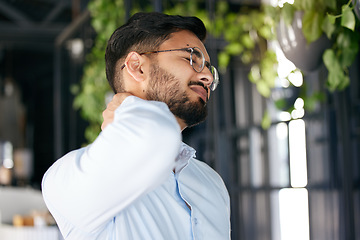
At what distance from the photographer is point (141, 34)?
3.64 ft

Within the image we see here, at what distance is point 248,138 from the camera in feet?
17.7

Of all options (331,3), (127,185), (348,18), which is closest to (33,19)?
(331,3)

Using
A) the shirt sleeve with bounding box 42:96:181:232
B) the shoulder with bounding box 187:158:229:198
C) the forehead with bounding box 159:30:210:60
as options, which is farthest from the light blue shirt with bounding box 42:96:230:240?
the forehead with bounding box 159:30:210:60

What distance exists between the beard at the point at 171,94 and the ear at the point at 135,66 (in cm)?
2

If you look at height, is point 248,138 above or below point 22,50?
below

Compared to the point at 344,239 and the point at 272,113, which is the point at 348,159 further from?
the point at 272,113

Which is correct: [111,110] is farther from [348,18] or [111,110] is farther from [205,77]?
[348,18]

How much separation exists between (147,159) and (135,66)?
402 millimetres

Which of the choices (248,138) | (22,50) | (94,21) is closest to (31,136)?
(22,50)

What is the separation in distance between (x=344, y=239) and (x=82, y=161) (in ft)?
6.58

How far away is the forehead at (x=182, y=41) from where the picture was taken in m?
1.09

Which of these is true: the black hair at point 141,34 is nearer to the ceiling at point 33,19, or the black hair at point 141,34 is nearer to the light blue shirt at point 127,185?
the light blue shirt at point 127,185

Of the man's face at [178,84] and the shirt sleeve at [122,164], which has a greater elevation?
the man's face at [178,84]

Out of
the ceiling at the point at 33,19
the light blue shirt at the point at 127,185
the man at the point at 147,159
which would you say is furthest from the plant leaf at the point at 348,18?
the ceiling at the point at 33,19
